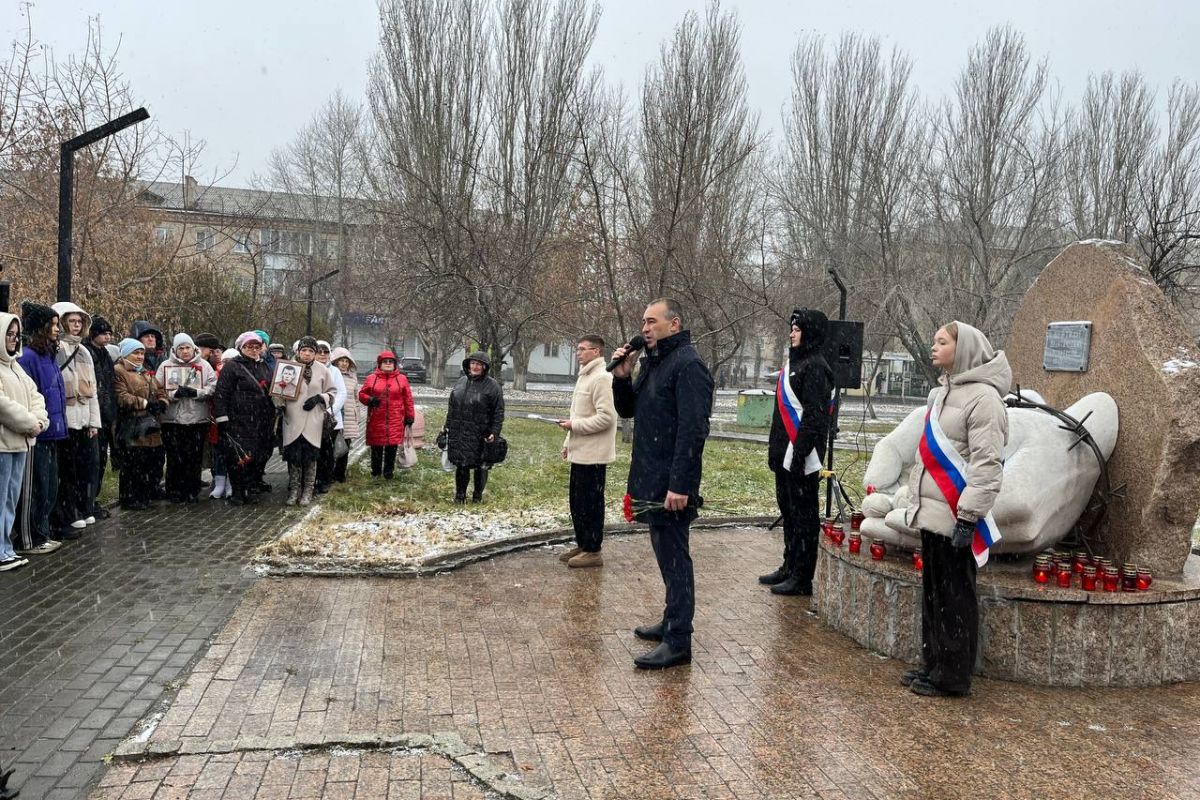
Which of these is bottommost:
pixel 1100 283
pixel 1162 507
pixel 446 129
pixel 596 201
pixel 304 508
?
pixel 304 508

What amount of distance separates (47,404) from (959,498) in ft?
23.3

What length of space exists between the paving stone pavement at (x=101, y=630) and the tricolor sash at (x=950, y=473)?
395 centimetres

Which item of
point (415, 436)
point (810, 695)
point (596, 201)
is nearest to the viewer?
point (810, 695)

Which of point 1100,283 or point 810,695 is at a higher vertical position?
point 1100,283

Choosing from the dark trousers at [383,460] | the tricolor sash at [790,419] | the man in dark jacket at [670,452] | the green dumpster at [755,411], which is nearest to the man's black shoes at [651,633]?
the man in dark jacket at [670,452]

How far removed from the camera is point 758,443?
22266 mm

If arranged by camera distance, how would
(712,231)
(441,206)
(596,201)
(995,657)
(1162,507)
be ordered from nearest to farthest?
(995,657) → (1162,507) → (596,201) → (441,206) → (712,231)

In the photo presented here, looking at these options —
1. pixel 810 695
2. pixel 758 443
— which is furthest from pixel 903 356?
pixel 810 695

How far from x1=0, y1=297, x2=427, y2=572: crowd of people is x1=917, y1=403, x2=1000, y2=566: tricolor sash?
6266mm

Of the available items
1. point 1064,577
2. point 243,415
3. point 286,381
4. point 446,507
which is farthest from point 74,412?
point 1064,577

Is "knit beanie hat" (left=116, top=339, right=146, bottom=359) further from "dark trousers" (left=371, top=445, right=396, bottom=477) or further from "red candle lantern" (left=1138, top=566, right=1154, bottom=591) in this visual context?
"red candle lantern" (left=1138, top=566, right=1154, bottom=591)

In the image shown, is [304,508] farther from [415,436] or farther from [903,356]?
[903,356]

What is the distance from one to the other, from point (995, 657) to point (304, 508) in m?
7.32

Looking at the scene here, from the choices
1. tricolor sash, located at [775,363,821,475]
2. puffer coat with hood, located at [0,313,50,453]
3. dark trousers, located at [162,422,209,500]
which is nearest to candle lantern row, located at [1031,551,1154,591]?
tricolor sash, located at [775,363,821,475]
